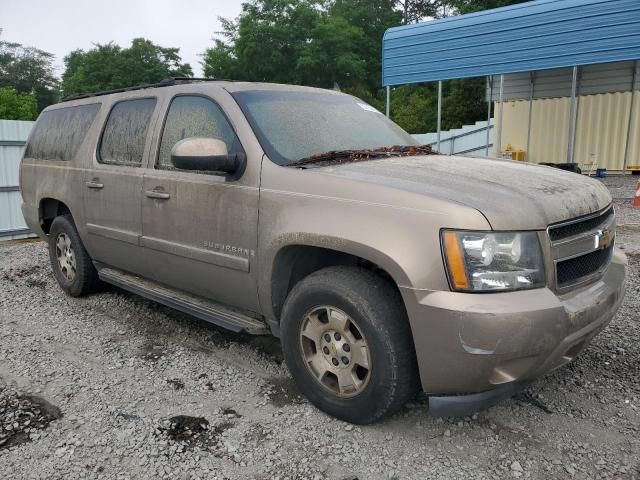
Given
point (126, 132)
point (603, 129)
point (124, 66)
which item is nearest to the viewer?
point (126, 132)

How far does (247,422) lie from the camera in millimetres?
3012

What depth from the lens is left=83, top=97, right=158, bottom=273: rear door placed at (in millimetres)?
4152

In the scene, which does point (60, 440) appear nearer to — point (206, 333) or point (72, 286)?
point (206, 333)

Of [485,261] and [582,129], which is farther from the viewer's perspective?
[582,129]

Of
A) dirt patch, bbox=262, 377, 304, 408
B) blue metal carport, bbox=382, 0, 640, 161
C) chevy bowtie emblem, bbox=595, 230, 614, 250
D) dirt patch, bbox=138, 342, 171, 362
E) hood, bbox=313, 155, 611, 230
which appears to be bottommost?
dirt patch, bbox=138, 342, 171, 362

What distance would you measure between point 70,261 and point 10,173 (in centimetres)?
580

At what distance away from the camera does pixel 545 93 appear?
54.7ft

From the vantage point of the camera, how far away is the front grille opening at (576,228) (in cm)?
259

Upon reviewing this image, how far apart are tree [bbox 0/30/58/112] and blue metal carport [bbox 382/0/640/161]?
2366 inches

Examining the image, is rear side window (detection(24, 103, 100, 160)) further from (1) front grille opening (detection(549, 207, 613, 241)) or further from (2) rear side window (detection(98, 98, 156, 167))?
(1) front grille opening (detection(549, 207, 613, 241))

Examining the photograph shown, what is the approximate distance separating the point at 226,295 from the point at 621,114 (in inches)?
602

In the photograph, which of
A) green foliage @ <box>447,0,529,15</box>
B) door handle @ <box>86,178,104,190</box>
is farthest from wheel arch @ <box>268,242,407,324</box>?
green foliage @ <box>447,0,529,15</box>

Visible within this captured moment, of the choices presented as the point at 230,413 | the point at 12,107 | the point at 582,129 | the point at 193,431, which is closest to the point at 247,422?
the point at 230,413

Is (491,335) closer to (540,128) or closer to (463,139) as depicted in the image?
(540,128)
